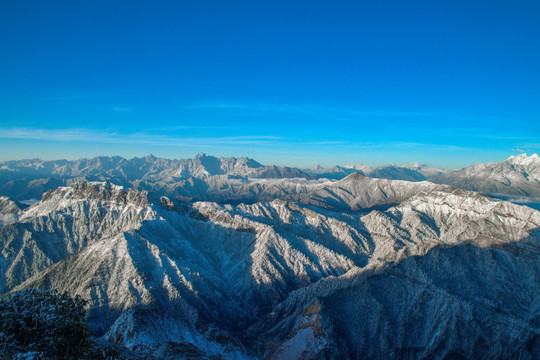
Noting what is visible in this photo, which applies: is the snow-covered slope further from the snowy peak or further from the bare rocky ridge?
the snowy peak

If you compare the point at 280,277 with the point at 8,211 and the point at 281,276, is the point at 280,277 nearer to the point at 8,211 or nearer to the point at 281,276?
the point at 281,276

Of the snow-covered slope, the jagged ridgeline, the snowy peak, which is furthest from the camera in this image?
the snow-covered slope

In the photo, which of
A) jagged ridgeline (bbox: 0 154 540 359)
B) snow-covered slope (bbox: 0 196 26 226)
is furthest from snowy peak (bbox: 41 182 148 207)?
snow-covered slope (bbox: 0 196 26 226)

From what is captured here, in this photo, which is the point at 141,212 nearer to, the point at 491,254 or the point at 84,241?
the point at 84,241

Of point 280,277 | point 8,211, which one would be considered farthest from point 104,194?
point 280,277

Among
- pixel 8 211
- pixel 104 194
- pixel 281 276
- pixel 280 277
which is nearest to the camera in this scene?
pixel 280 277

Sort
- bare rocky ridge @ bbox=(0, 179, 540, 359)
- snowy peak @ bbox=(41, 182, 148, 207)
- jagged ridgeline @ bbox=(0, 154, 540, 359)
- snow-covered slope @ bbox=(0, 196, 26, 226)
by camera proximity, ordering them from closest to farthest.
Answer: jagged ridgeline @ bbox=(0, 154, 540, 359) < bare rocky ridge @ bbox=(0, 179, 540, 359) < snowy peak @ bbox=(41, 182, 148, 207) < snow-covered slope @ bbox=(0, 196, 26, 226)
